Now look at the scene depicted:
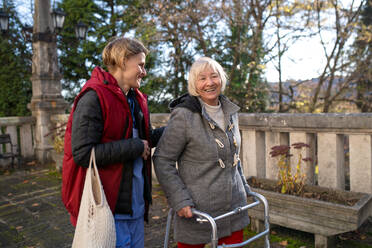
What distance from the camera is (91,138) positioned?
1.68 m

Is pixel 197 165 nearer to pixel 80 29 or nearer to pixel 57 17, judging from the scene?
pixel 57 17

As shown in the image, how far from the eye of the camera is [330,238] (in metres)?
2.77

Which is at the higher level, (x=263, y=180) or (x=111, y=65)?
(x=111, y=65)

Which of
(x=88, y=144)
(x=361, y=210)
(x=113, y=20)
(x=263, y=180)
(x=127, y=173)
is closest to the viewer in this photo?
(x=88, y=144)

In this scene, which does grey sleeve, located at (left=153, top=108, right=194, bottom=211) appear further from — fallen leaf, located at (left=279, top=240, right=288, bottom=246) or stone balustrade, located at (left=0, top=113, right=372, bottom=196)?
stone balustrade, located at (left=0, top=113, right=372, bottom=196)

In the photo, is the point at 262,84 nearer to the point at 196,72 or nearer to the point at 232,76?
the point at 232,76

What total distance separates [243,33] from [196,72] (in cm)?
827

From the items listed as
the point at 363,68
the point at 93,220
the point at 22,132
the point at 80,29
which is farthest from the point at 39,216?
the point at 363,68

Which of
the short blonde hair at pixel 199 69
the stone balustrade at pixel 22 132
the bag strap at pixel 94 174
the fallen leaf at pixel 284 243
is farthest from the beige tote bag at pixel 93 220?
the stone balustrade at pixel 22 132

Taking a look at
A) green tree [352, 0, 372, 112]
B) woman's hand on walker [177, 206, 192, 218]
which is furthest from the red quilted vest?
green tree [352, 0, 372, 112]

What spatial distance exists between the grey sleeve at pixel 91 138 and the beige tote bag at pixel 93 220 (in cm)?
5

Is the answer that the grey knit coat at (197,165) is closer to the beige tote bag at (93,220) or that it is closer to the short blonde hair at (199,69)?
the short blonde hair at (199,69)

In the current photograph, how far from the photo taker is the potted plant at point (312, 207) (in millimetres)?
2562

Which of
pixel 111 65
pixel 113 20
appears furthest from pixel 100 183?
pixel 113 20
